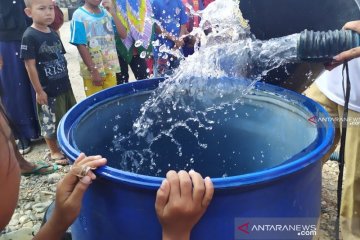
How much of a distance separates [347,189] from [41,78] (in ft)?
6.42

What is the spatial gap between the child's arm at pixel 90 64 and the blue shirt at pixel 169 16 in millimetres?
465

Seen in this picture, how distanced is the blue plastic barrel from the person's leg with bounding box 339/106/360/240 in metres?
0.64

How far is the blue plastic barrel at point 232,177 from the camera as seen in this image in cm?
87

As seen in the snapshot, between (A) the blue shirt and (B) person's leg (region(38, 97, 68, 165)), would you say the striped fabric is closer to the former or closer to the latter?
(A) the blue shirt

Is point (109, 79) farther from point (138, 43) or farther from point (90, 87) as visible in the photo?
point (138, 43)

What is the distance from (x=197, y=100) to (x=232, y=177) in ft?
2.22

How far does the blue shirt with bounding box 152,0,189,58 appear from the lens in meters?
2.90

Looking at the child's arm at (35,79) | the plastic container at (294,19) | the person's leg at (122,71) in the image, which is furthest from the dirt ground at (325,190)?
the plastic container at (294,19)

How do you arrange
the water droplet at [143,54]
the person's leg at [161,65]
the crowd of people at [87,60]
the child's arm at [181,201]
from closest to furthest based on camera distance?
1. the child's arm at [181,201]
2. the crowd of people at [87,60]
3. the person's leg at [161,65]
4. the water droplet at [143,54]

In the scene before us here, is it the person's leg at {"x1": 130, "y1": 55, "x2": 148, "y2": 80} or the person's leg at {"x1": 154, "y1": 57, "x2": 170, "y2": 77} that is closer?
the person's leg at {"x1": 154, "y1": 57, "x2": 170, "y2": 77}

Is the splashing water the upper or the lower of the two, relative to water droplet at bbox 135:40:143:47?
lower

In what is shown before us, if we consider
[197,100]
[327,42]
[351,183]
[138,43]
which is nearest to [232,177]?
[327,42]

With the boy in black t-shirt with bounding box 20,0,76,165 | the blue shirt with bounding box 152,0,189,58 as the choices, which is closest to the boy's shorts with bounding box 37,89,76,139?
the boy in black t-shirt with bounding box 20,0,76,165

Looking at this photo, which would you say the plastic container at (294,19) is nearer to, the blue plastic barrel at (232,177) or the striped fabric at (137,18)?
the blue plastic barrel at (232,177)
